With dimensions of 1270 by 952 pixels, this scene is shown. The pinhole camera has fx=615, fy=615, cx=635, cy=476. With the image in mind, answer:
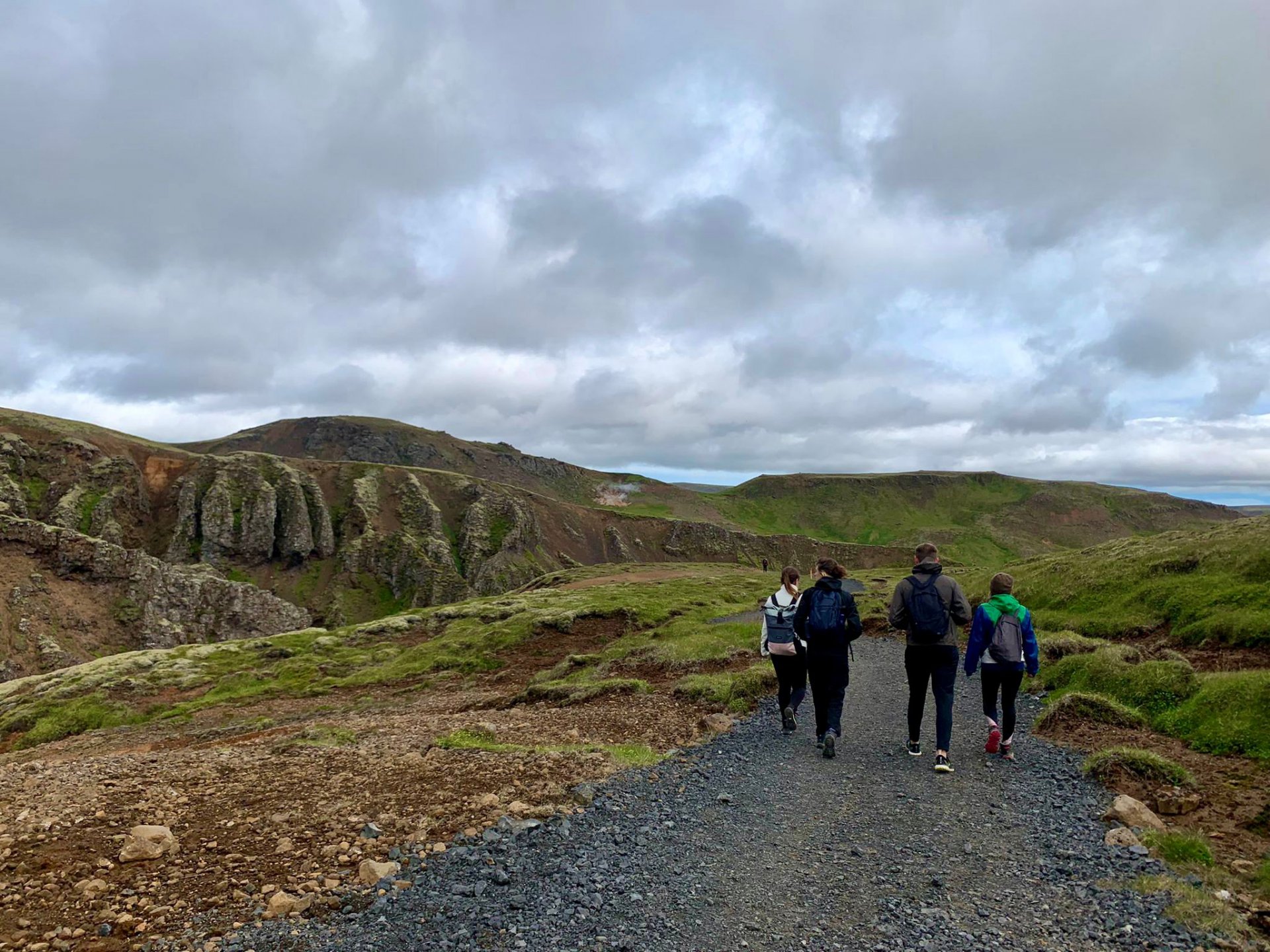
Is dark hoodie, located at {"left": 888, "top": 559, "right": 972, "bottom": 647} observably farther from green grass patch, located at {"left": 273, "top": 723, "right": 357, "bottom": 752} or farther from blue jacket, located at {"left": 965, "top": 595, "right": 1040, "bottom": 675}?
green grass patch, located at {"left": 273, "top": 723, "right": 357, "bottom": 752}

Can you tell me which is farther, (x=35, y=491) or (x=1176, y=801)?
(x=35, y=491)

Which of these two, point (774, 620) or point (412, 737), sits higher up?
point (774, 620)

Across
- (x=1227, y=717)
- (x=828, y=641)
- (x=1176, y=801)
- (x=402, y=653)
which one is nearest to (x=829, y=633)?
(x=828, y=641)

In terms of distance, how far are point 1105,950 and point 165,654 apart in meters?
65.9

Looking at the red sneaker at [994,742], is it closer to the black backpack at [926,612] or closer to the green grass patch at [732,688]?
the black backpack at [926,612]

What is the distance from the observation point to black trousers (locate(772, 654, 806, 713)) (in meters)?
14.3

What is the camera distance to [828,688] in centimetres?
1273

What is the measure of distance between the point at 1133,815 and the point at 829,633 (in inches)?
207

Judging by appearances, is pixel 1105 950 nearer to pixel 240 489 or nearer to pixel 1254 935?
pixel 1254 935

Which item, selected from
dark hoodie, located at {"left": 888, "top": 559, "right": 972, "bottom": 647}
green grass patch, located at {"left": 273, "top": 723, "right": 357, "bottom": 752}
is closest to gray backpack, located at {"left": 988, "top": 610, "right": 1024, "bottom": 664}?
dark hoodie, located at {"left": 888, "top": 559, "right": 972, "bottom": 647}

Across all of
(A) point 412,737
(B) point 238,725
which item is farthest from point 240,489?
(A) point 412,737

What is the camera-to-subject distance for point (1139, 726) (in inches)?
509

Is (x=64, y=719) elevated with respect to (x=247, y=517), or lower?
Answer: lower

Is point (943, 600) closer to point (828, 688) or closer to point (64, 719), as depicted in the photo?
point (828, 688)
